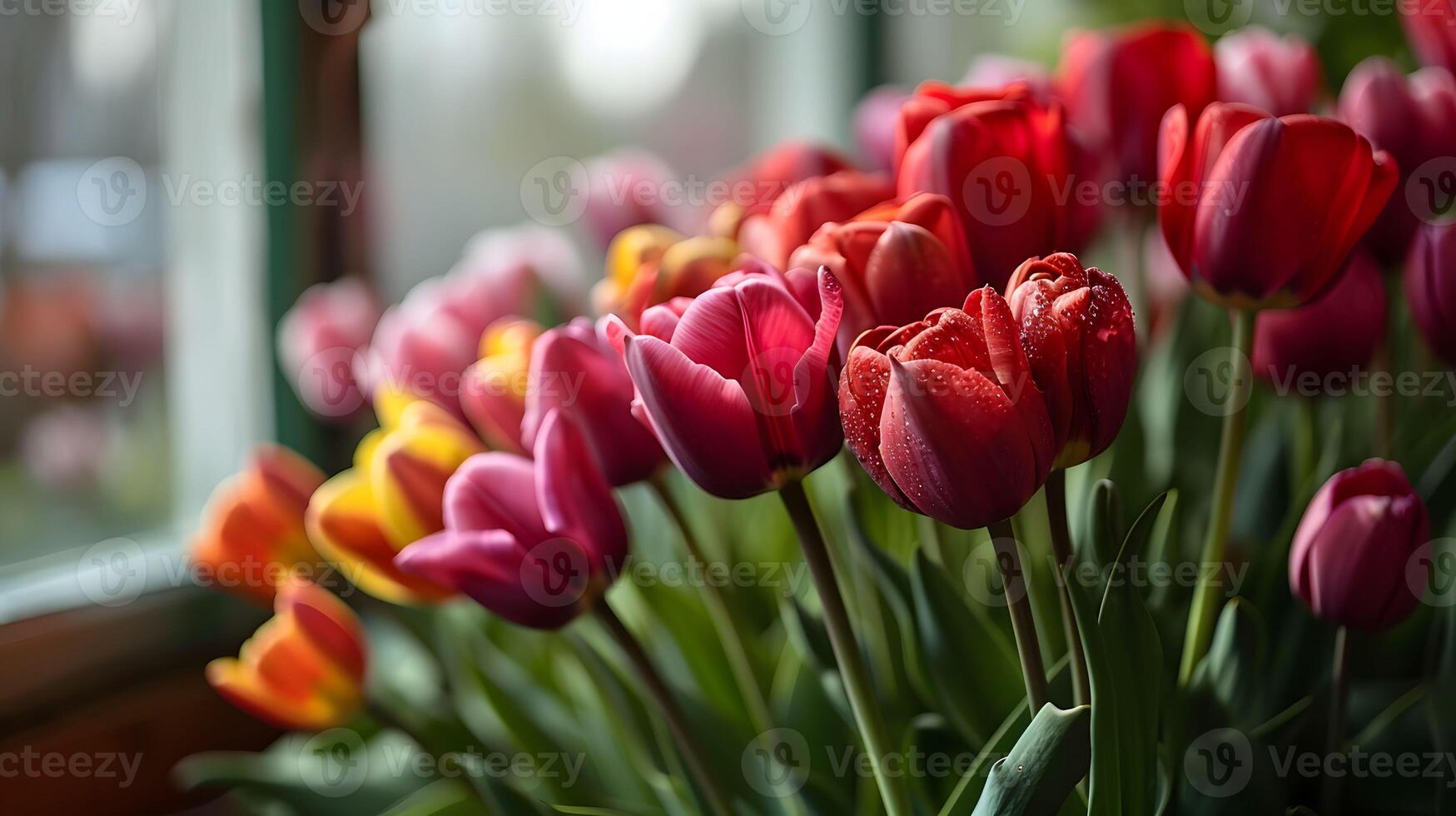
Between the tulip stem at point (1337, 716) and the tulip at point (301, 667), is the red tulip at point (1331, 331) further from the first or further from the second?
the tulip at point (301, 667)

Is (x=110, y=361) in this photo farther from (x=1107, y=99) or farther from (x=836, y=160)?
(x=1107, y=99)

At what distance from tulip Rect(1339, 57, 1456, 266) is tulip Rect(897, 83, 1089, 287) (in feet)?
0.42

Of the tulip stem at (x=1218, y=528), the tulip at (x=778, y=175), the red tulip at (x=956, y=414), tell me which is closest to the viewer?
the red tulip at (x=956, y=414)

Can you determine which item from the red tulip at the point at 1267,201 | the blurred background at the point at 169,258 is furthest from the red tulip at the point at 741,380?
the blurred background at the point at 169,258

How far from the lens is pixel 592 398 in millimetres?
338

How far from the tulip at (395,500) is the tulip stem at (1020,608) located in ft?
0.64

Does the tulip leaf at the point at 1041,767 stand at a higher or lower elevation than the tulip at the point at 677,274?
lower

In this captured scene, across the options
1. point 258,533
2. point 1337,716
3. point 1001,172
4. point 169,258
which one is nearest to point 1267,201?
point 1001,172

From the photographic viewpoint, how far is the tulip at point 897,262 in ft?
0.95

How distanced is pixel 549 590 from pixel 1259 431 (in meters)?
0.36

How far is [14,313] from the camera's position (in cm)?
68

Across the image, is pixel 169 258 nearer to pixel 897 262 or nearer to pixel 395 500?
pixel 395 500

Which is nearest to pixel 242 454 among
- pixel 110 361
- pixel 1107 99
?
pixel 110 361

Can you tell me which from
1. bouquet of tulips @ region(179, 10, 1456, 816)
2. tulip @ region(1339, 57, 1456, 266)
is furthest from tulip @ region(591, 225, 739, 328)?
tulip @ region(1339, 57, 1456, 266)
